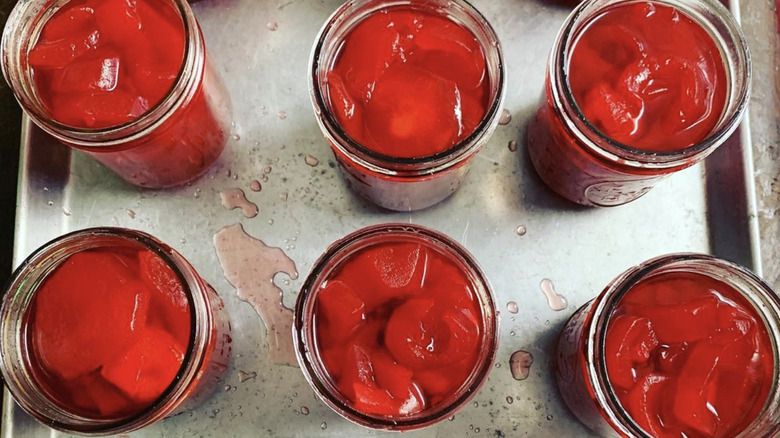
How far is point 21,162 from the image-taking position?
1.52 meters

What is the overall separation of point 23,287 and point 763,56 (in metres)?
1.78

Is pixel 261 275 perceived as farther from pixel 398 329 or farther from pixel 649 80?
pixel 649 80

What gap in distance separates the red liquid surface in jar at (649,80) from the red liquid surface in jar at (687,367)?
0.32 m

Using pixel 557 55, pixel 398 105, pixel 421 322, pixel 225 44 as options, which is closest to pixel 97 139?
pixel 225 44

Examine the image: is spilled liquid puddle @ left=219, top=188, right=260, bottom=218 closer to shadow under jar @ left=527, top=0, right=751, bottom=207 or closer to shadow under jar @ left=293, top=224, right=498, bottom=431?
shadow under jar @ left=293, top=224, right=498, bottom=431

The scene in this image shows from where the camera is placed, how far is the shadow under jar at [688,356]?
1.21 metres

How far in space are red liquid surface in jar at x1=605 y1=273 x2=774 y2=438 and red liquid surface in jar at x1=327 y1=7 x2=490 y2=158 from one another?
46cm

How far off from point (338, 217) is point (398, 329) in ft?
1.28

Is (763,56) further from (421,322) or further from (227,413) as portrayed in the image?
(227,413)

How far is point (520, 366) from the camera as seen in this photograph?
1480mm

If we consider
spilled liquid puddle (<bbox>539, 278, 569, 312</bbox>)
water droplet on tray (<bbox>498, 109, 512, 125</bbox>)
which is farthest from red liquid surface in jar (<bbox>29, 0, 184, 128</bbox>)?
spilled liquid puddle (<bbox>539, 278, 569, 312</bbox>)

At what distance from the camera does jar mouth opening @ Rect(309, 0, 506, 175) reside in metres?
1.22

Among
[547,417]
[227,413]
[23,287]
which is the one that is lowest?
[227,413]

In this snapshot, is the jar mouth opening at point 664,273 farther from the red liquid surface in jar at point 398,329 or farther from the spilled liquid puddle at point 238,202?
the spilled liquid puddle at point 238,202
